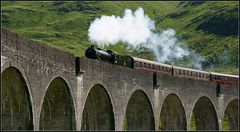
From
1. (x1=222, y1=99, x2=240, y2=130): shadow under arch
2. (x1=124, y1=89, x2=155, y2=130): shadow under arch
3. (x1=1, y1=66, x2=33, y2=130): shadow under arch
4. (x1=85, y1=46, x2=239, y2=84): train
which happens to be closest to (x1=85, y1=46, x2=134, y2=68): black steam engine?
(x1=85, y1=46, x2=239, y2=84): train

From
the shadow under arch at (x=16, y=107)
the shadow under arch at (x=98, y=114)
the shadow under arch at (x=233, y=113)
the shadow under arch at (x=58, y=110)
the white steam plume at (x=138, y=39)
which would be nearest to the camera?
the shadow under arch at (x=16, y=107)

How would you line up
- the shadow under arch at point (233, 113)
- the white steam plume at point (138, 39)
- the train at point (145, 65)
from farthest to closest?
the white steam plume at point (138, 39) < the shadow under arch at point (233, 113) < the train at point (145, 65)

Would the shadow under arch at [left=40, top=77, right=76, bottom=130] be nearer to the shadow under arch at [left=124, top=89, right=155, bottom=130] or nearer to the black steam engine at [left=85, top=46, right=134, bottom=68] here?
the black steam engine at [left=85, top=46, right=134, bottom=68]

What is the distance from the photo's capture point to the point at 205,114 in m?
56.5

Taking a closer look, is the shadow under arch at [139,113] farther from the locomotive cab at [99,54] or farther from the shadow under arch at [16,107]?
the shadow under arch at [16,107]

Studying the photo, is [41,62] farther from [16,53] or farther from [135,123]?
[135,123]

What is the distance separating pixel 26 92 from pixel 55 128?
18.6 feet

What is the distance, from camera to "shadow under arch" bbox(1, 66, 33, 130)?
28688 mm

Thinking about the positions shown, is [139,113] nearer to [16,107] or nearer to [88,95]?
[88,95]

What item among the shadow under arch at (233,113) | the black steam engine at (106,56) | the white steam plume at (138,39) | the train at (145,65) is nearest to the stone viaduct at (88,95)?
the shadow under arch at (233,113)

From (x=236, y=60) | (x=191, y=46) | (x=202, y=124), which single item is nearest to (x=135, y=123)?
(x=202, y=124)

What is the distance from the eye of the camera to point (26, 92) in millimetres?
28781

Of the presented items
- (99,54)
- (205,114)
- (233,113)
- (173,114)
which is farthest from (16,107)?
(233,113)

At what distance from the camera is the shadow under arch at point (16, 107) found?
28688 millimetres
